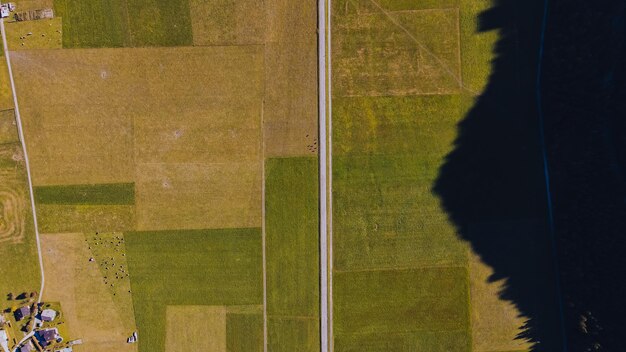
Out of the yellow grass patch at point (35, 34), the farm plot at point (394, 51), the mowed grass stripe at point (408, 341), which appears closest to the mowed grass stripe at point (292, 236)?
the mowed grass stripe at point (408, 341)

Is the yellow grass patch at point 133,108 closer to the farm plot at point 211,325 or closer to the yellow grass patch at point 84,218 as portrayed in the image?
the yellow grass patch at point 84,218

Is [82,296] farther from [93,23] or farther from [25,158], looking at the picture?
[93,23]

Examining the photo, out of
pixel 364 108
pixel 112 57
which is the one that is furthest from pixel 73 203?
pixel 364 108

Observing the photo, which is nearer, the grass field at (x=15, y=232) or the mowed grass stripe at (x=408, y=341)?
the grass field at (x=15, y=232)

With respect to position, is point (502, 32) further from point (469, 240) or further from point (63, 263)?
point (63, 263)

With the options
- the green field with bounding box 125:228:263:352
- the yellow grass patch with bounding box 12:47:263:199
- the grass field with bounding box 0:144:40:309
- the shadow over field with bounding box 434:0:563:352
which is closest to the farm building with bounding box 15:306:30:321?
the grass field with bounding box 0:144:40:309

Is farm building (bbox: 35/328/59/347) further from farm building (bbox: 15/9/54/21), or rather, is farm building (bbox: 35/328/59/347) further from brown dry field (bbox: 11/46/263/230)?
farm building (bbox: 15/9/54/21)

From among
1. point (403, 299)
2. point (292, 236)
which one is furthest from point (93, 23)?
point (403, 299)
